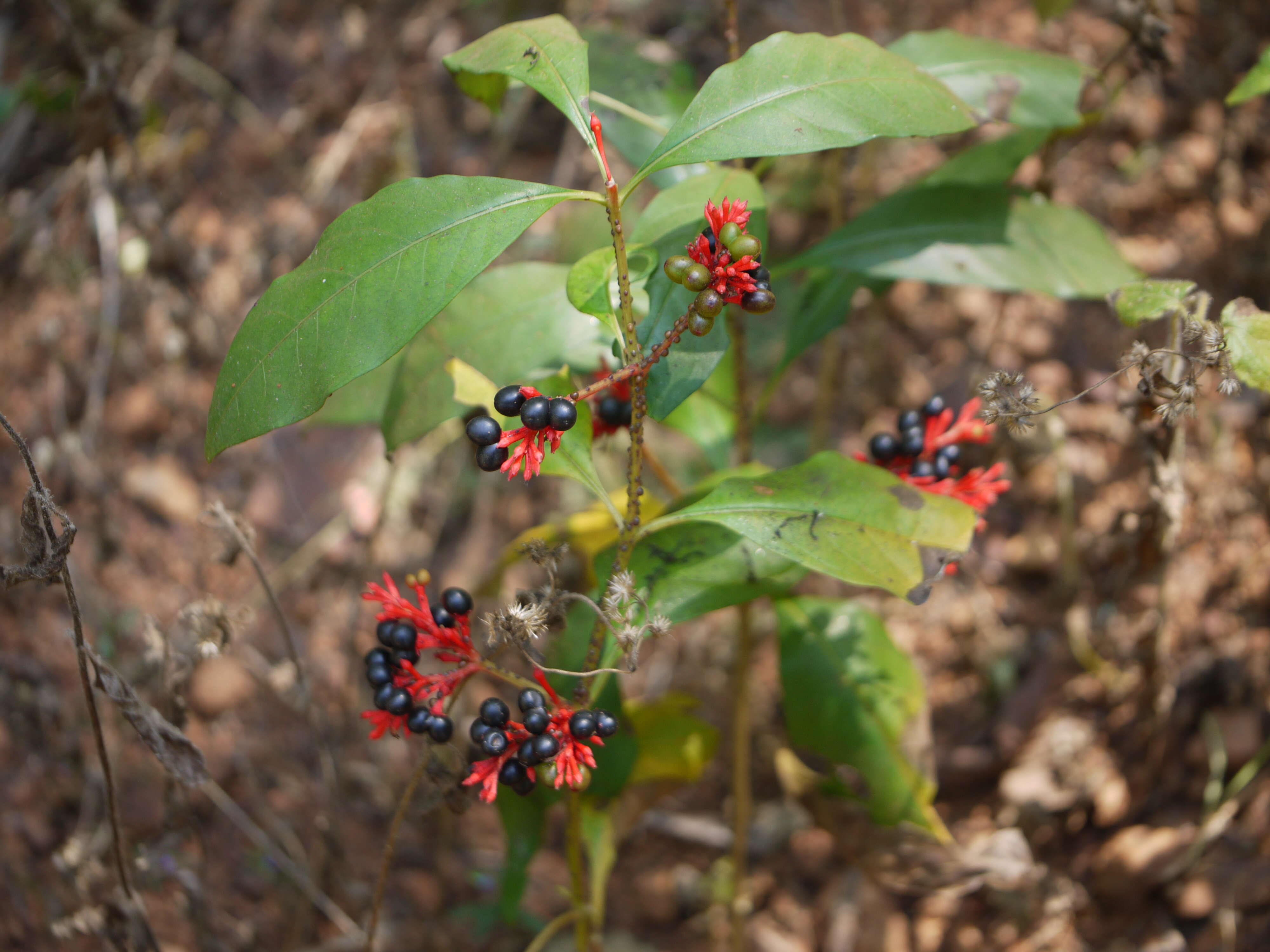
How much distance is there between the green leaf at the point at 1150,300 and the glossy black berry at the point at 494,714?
119cm

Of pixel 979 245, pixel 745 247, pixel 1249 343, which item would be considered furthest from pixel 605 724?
pixel 979 245

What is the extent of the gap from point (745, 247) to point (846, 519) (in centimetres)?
50

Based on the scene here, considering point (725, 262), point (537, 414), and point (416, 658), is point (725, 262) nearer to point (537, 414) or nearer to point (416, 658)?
point (537, 414)

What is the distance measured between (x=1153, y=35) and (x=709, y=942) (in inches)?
101

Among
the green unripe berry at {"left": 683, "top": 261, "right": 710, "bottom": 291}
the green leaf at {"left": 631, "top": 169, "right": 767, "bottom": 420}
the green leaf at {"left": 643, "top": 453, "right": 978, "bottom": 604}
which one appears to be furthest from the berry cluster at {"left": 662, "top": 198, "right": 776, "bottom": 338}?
the green leaf at {"left": 643, "top": 453, "right": 978, "bottom": 604}

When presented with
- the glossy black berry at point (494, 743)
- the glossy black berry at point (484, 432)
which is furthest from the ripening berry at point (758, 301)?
the glossy black berry at point (494, 743)

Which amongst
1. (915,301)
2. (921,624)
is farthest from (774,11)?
(921,624)

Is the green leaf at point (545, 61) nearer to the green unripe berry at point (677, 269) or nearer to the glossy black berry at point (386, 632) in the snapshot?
the green unripe berry at point (677, 269)

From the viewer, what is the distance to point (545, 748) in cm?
124

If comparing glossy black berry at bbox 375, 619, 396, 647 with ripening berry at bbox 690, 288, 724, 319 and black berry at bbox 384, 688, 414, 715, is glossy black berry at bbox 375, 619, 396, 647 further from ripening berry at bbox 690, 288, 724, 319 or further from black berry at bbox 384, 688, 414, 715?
ripening berry at bbox 690, 288, 724, 319

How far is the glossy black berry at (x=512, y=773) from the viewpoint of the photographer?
130cm

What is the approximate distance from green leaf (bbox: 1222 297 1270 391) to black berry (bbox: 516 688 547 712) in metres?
1.14

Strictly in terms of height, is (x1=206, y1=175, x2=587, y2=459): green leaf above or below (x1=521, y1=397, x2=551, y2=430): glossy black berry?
above

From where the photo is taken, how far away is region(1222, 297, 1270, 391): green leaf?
4.17ft
